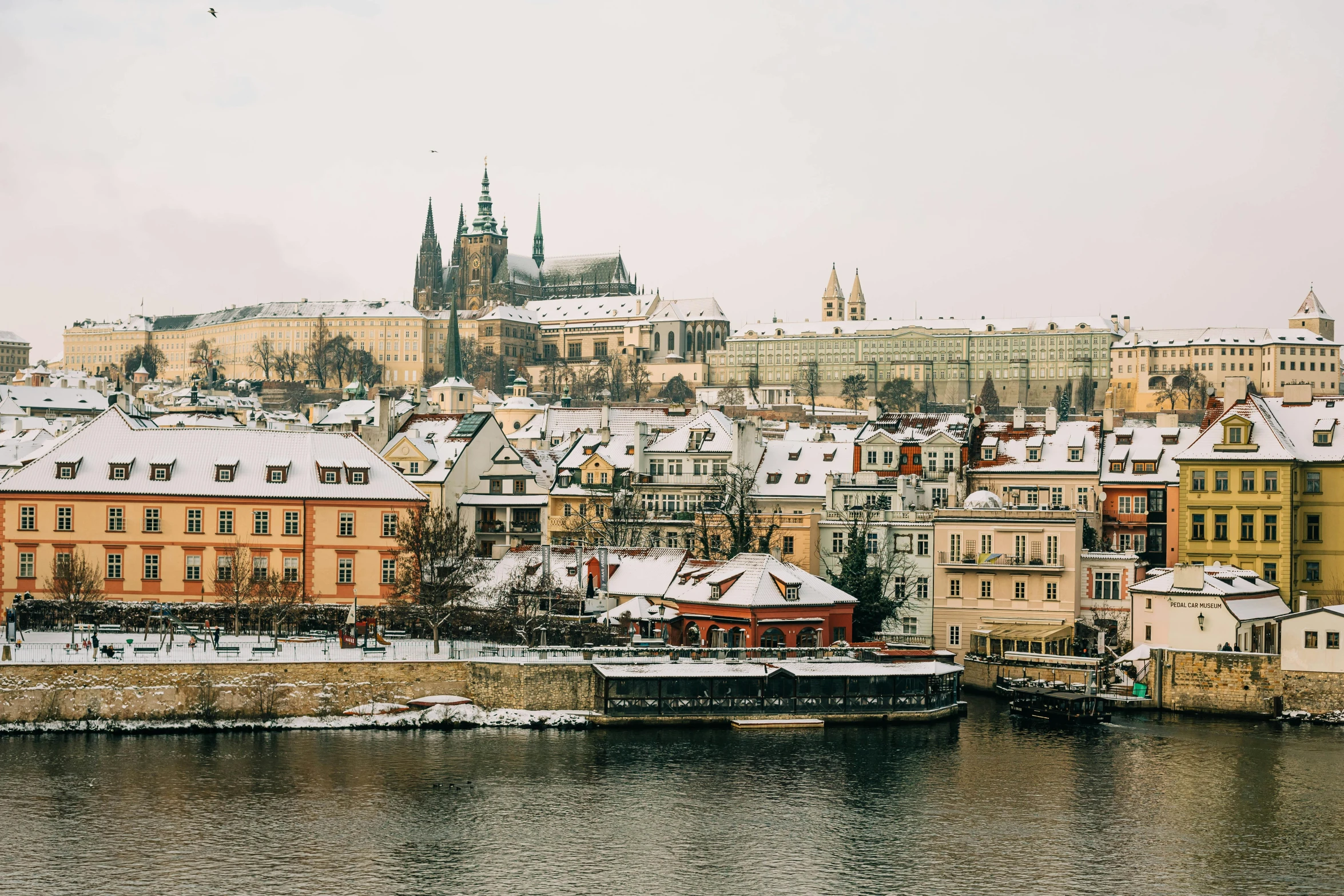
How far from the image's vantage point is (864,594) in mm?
67062

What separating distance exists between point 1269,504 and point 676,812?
34.2 metres

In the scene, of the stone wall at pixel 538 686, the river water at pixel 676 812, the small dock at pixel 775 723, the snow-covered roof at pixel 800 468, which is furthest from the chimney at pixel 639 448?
the river water at pixel 676 812

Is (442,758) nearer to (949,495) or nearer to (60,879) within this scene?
(60,879)

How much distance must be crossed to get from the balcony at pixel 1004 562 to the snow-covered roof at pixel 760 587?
646cm

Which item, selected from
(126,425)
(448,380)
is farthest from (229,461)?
(448,380)

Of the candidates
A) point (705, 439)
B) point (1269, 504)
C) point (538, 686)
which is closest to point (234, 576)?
point (538, 686)

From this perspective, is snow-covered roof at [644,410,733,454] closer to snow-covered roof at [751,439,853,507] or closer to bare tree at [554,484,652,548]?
snow-covered roof at [751,439,853,507]

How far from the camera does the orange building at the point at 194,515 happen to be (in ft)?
223

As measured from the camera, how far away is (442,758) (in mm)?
50344

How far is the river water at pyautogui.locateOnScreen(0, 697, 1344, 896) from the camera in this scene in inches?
1547

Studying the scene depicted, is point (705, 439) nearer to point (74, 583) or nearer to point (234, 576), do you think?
point (234, 576)

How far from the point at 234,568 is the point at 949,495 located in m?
30.6

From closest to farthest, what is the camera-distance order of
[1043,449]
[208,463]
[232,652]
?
[232,652]
[208,463]
[1043,449]

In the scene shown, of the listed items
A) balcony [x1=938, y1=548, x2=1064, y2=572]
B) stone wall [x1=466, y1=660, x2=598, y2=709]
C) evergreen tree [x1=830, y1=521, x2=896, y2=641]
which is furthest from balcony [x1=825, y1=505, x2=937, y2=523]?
stone wall [x1=466, y1=660, x2=598, y2=709]
